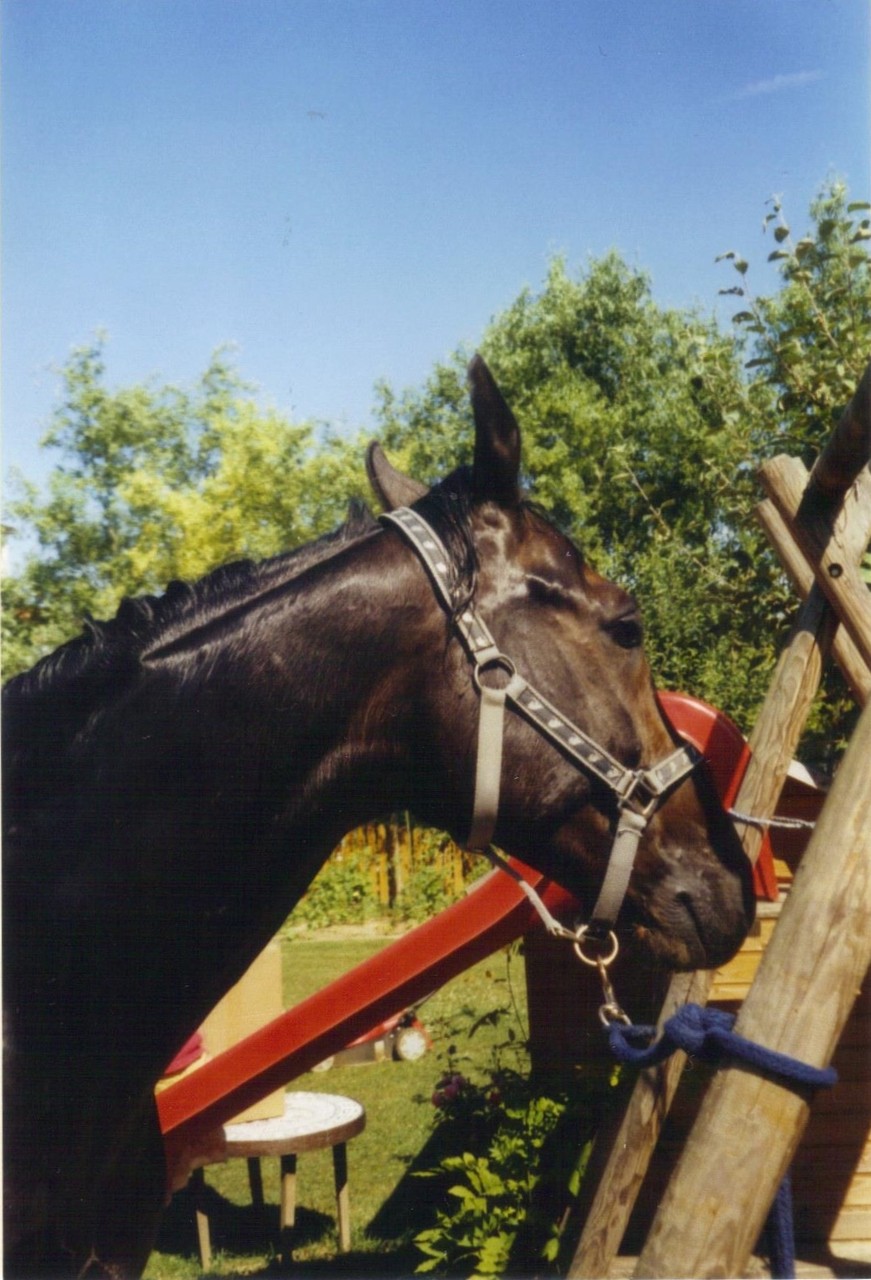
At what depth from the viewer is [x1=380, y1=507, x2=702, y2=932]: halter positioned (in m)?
1.92

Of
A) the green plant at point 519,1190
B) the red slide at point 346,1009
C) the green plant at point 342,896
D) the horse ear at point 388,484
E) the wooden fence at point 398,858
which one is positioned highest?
the horse ear at point 388,484

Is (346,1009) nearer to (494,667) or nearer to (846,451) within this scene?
(494,667)

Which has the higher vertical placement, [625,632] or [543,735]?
[625,632]

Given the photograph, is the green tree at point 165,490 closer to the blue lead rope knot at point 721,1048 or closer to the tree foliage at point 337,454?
the tree foliage at point 337,454

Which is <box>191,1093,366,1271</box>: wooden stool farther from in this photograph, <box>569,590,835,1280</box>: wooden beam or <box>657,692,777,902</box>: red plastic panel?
<box>657,692,777,902</box>: red plastic panel

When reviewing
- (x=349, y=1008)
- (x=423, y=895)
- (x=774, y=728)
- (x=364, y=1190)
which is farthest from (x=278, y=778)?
(x=423, y=895)

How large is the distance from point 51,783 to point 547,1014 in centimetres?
323

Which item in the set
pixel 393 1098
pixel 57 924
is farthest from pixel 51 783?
pixel 393 1098

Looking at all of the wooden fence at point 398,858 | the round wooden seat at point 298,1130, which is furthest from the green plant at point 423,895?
the round wooden seat at point 298,1130

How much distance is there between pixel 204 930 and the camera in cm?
192

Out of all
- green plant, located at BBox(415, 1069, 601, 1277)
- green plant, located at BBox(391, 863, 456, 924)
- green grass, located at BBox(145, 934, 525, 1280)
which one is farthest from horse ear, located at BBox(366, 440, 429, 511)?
green plant, located at BBox(391, 863, 456, 924)

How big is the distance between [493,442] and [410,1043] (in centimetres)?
805

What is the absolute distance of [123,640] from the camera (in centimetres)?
202

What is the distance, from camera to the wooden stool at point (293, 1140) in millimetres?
4945
